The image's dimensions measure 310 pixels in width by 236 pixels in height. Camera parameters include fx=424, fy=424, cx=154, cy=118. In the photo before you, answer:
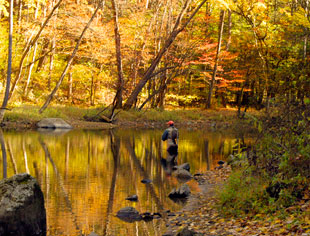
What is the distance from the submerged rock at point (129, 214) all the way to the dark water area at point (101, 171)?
0.44 feet

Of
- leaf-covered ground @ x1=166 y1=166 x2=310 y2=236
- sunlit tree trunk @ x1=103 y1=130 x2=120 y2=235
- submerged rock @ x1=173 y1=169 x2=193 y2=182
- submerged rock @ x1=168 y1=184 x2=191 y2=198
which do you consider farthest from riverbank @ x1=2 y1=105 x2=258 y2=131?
leaf-covered ground @ x1=166 y1=166 x2=310 y2=236

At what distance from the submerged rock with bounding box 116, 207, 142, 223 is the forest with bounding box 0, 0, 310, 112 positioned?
18.8 metres

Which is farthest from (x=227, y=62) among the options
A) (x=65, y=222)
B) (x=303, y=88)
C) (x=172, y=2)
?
(x=65, y=222)

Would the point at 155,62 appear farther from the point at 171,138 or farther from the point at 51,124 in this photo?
the point at 171,138

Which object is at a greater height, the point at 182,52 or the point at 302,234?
the point at 182,52

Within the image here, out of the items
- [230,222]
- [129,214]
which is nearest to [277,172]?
[230,222]

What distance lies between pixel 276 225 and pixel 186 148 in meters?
12.9

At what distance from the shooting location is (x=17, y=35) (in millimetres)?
32406

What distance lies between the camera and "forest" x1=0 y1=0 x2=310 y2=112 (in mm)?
28500

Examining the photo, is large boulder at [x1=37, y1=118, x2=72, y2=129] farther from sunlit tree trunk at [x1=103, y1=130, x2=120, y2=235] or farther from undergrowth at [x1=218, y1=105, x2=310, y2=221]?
undergrowth at [x1=218, y1=105, x2=310, y2=221]

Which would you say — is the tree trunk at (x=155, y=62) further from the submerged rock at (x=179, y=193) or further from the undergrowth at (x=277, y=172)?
the undergrowth at (x=277, y=172)

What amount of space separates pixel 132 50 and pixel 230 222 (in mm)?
26074

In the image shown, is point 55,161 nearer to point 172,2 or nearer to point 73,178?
point 73,178

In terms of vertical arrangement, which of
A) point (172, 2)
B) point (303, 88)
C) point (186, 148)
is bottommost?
point (186, 148)
